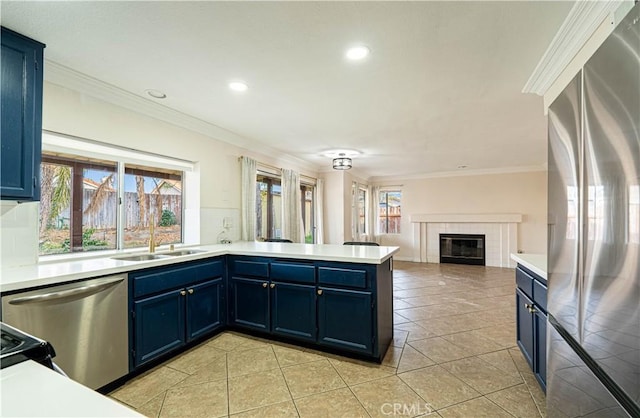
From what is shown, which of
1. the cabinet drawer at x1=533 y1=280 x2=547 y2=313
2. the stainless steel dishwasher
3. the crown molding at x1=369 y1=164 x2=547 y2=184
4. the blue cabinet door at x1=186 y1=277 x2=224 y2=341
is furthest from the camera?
the crown molding at x1=369 y1=164 x2=547 y2=184

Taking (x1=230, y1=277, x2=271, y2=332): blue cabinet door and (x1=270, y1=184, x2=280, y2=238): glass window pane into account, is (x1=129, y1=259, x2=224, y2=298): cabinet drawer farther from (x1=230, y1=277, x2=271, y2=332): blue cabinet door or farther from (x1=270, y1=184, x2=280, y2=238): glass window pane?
(x1=270, y1=184, x2=280, y2=238): glass window pane

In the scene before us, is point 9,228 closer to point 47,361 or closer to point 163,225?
point 163,225

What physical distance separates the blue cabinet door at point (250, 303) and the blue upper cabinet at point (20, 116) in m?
1.80

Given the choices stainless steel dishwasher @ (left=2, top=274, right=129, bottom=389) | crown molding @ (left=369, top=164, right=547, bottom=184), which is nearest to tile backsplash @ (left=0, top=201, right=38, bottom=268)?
stainless steel dishwasher @ (left=2, top=274, right=129, bottom=389)

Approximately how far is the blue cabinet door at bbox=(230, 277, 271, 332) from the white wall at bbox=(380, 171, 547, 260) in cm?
620

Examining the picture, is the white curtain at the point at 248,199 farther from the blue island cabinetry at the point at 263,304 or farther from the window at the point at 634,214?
the window at the point at 634,214

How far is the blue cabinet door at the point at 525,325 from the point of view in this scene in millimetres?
2119

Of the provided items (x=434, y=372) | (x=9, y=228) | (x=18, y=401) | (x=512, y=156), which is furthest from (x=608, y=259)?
(x=512, y=156)

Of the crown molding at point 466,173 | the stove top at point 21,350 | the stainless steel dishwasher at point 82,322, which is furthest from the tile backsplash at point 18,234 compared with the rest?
the crown molding at point 466,173

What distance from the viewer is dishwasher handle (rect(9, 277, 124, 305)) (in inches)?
65.9

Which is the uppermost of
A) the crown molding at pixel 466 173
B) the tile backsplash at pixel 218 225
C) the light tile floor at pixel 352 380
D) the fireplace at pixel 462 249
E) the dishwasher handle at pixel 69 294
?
the crown molding at pixel 466 173

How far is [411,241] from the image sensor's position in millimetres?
8227

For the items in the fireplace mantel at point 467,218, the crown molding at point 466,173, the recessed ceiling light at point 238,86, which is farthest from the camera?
the fireplace mantel at point 467,218

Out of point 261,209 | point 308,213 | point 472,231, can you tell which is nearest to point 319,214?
point 308,213
